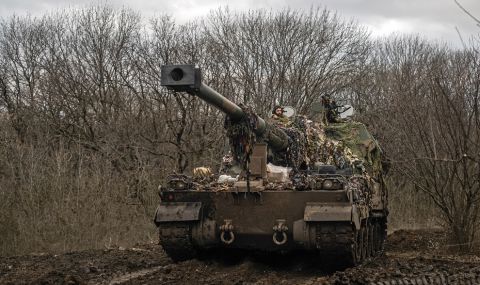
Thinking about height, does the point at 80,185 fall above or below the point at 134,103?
below

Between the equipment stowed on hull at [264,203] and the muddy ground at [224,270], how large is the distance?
321 millimetres

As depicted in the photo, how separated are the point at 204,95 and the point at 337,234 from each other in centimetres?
230

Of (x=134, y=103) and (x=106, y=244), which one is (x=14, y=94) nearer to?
(x=134, y=103)

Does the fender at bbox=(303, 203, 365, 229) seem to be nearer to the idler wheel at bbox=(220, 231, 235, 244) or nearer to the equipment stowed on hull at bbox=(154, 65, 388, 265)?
the equipment stowed on hull at bbox=(154, 65, 388, 265)

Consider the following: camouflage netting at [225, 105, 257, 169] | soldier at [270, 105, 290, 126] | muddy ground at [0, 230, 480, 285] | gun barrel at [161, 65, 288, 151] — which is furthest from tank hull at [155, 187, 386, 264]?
soldier at [270, 105, 290, 126]

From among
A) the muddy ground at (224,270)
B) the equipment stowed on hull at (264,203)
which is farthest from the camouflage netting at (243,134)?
the muddy ground at (224,270)

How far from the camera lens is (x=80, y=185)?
13.6m

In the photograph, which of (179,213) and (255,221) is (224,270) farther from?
(179,213)

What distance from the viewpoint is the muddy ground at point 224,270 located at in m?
7.78

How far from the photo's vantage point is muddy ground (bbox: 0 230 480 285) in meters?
7.78

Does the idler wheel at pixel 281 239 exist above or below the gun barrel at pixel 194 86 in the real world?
below

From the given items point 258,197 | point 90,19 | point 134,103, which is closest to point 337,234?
point 258,197

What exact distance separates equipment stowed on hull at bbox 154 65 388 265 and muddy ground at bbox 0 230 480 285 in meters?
0.32

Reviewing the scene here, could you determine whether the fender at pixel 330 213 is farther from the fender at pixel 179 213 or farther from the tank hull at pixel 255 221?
the fender at pixel 179 213
